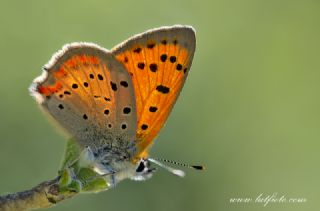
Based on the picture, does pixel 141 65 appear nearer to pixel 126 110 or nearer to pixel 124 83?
pixel 124 83

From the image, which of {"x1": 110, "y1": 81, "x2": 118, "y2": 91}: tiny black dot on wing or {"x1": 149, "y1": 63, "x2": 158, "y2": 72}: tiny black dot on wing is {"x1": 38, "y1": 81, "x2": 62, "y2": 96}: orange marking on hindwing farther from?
{"x1": 149, "y1": 63, "x2": 158, "y2": 72}: tiny black dot on wing

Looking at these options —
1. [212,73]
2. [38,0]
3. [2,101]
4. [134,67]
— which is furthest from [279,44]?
[134,67]

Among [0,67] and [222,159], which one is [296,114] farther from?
[0,67]

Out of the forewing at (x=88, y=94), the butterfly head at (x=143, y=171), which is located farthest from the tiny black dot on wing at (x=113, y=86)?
the butterfly head at (x=143, y=171)

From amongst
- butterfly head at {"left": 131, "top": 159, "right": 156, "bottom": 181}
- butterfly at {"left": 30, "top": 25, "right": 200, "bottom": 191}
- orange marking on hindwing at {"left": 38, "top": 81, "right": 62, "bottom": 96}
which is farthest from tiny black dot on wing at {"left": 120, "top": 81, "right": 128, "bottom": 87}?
butterfly head at {"left": 131, "top": 159, "right": 156, "bottom": 181}

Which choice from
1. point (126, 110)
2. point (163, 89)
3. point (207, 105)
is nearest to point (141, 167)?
point (126, 110)

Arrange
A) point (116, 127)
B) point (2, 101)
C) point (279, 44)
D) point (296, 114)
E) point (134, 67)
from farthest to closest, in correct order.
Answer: point (279, 44) → point (296, 114) → point (2, 101) → point (116, 127) → point (134, 67)
